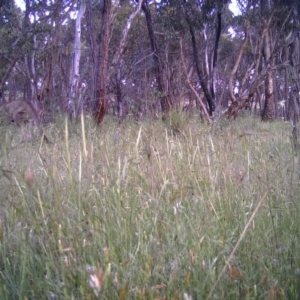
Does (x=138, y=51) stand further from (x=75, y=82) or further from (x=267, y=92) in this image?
(x=75, y=82)

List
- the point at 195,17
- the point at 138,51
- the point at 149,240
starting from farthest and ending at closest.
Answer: the point at 138,51
the point at 195,17
the point at 149,240

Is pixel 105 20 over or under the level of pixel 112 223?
over

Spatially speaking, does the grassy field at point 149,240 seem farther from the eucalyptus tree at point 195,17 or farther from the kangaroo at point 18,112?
the eucalyptus tree at point 195,17

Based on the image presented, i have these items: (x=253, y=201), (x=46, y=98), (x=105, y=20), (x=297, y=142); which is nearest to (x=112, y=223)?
(x=253, y=201)

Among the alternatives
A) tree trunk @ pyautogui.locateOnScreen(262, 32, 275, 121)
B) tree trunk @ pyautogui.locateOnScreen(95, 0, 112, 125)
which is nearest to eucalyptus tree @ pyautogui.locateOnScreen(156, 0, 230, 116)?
tree trunk @ pyautogui.locateOnScreen(95, 0, 112, 125)

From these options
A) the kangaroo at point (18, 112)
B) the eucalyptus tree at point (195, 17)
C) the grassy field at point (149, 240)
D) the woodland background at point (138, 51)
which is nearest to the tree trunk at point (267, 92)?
the woodland background at point (138, 51)

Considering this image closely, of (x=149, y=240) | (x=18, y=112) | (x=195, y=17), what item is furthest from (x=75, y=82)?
(x=149, y=240)

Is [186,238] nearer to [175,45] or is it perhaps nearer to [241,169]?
[241,169]

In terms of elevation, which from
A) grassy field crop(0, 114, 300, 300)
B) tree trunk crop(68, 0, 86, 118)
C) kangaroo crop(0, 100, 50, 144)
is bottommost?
grassy field crop(0, 114, 300, 300)

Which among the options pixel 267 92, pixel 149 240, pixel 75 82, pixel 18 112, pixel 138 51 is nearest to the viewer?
pixel 149 240

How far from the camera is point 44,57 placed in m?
14.8

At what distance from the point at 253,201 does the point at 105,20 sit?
6980 millimetres

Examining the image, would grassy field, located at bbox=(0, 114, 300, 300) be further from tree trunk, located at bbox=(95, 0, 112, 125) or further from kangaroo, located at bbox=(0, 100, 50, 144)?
tree trunk, located at bbox=(95, 0, 112, 125)

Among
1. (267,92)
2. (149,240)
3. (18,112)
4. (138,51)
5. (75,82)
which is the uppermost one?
(138,51)
